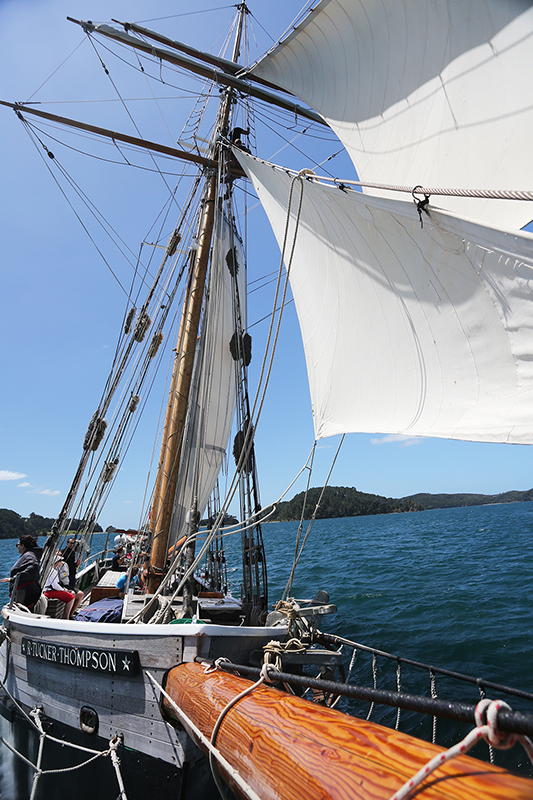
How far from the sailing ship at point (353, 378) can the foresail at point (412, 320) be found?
21 mm

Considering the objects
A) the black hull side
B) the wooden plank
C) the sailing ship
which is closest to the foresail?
the sailing ship

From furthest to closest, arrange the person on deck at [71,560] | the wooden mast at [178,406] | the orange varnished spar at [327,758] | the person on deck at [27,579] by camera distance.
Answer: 1. the person on deck at [71,560]
2. the wooden mast at [178,406]
3. the person on deck at [27,579]
4. the orange varnished spar at [327,758]

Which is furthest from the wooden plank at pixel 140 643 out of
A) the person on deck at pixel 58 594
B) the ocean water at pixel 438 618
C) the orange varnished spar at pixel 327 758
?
the ocean water at pixel 438 618

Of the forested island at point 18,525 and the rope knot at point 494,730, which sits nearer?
the rope knot at point 494,730

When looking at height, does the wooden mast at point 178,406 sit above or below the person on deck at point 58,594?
above

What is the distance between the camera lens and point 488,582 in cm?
1298

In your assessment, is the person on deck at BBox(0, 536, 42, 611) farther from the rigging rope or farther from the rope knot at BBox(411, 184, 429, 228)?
the rope knot at BBox(411, 184, 429, 228)

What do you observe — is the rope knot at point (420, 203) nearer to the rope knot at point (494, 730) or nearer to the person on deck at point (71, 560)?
the rope knot at point (494, 730)

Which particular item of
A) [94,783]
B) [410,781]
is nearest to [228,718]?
[410,781]

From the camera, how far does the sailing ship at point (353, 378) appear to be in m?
1.68

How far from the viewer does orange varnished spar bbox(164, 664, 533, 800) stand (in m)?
1.02

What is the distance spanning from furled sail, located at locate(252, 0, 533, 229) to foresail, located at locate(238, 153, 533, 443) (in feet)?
3.11

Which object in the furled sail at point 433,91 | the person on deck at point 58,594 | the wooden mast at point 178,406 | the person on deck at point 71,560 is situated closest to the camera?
the furled sail at point 433,91

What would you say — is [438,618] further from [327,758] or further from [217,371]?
[327,758]
